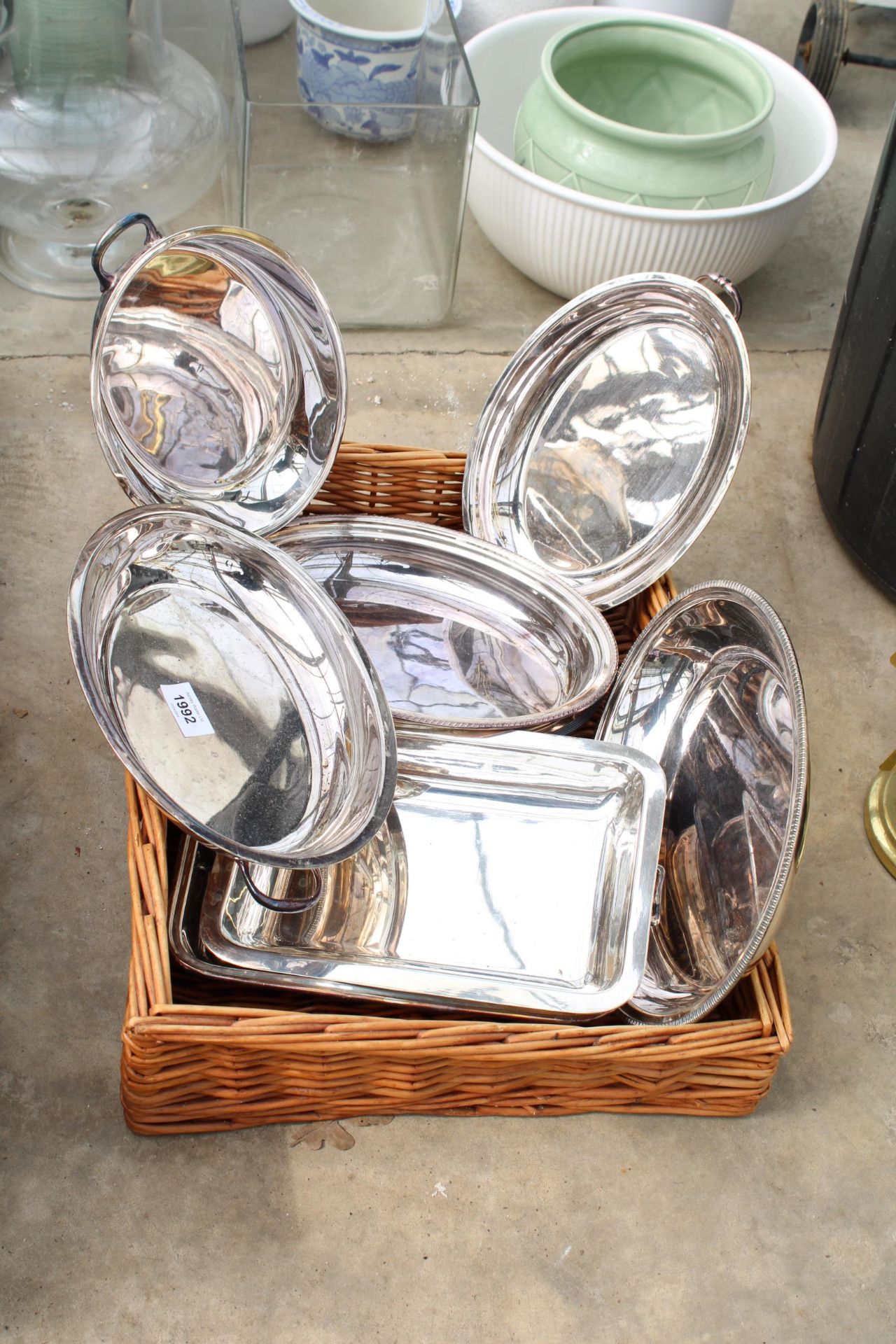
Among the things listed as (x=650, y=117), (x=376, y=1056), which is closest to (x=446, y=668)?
(x=376, y=1056)

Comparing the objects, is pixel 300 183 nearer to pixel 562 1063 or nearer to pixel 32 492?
pixel 32 492

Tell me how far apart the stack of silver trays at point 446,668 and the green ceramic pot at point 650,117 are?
45cm

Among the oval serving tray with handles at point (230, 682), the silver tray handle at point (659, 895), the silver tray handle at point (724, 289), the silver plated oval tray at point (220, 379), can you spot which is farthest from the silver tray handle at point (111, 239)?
the silver tray handle at point (659, 895)

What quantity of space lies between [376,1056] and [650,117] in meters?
1.30

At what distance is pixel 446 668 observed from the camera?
1.06 meters

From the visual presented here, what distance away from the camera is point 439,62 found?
1483mm

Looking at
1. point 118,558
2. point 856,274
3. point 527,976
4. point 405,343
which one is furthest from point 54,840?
point 856,274

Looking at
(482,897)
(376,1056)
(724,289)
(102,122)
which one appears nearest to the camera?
(376,1056)

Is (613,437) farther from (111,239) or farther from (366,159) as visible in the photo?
(366,159)

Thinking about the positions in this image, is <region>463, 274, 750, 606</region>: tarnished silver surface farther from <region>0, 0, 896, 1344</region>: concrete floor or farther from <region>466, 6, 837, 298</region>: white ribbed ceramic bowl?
<region>466, 6, 837, 298</region>: white ribbed ceramic bowl

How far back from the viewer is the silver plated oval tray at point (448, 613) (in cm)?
104

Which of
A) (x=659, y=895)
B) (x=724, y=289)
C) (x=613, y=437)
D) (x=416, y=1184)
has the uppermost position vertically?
(x=724, y=289)

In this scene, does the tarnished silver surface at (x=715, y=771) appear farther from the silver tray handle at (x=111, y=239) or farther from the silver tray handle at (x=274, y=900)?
the silver tray handle at (x=111, y=239)

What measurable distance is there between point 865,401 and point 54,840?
0.90 m
